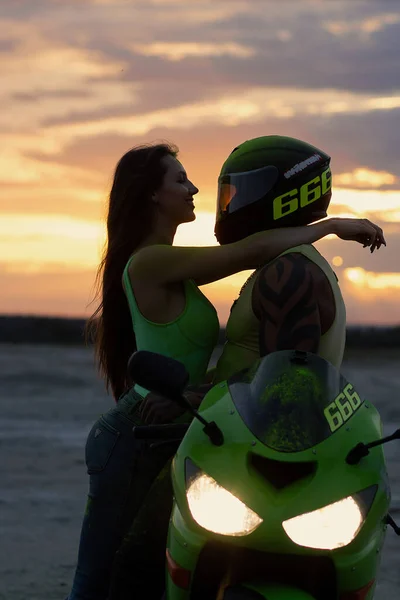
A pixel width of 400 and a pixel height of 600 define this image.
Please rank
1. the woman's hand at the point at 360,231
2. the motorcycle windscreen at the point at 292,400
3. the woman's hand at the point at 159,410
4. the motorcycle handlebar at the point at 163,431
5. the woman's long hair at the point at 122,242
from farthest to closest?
the woman's long hair at the point at 122,242, the woman's hand at the point at 360,231, the woman's hand at the point at 159,410, the motorcycle handlebar at the point at 163,431, the motorcycle windscreen at the point at 292,400

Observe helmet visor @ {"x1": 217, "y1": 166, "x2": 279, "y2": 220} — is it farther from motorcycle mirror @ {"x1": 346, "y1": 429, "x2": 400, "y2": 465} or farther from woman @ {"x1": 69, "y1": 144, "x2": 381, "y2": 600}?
motorcycle mirror @ {"x1": 346, "y1": 429, "x2": 400, "y2": 465}

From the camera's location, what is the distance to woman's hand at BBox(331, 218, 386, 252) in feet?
14.0

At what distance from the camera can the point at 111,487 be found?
4.15 m

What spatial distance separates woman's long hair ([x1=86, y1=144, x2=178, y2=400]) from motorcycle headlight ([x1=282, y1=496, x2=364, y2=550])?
176 centimetres

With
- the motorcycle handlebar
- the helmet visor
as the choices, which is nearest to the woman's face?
the helmet visor

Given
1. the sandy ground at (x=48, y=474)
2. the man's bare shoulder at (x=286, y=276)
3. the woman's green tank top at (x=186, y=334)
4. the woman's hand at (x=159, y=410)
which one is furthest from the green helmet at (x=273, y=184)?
the sandy ground at (x=48, y=474)

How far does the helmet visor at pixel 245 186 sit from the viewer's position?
13.9 feet

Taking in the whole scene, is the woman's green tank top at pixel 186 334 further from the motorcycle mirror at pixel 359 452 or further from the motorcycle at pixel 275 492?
the motorcycle mirror at pixel 359 452

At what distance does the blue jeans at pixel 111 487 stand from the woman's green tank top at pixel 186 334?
0.55 feet

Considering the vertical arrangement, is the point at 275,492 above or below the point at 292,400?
below

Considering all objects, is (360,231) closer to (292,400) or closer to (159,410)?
(159,410)

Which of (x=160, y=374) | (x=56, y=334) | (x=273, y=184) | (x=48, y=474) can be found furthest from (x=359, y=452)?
(x=56, y=334)

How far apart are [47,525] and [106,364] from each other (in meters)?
5.00

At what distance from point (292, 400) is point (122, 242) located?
1.63m
